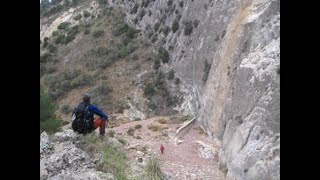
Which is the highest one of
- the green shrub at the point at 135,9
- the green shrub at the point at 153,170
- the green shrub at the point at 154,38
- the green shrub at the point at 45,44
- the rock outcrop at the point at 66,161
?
the green shrub at the point at 135,9

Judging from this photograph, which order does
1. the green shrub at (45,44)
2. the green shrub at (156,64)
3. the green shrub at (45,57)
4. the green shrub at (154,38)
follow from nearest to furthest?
the green shrub at (156,64) → the green shrub at (154,38) → the green shrub at (45,57) → the green shrub at (45,44)

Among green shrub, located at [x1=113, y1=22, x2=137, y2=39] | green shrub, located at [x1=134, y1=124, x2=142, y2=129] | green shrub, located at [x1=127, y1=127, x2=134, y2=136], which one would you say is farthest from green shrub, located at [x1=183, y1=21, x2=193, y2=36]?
green shrub, located at [x1=127, y1=127, x2=134, y2=136]

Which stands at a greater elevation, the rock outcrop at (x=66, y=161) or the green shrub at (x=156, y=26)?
the green shrub at (x=156, y=26)

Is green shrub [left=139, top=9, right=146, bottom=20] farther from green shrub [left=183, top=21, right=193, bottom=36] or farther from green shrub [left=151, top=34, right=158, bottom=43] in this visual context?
green shrub [left=183, top=21, right=193, bottom=36]

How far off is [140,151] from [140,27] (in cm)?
1710

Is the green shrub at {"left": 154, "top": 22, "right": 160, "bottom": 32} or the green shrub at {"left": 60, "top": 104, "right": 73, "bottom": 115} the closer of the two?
the green shrub at {"left": 60, "top": 104, "right": 73, "bottom": 115}

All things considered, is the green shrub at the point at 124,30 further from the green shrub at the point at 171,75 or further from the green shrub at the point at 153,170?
the green shrub at the point at 153,170

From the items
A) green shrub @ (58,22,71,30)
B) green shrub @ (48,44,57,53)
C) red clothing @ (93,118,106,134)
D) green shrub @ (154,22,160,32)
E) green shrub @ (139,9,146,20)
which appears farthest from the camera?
green shrub @ (58,22,71,30)

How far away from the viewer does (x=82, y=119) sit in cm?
1143

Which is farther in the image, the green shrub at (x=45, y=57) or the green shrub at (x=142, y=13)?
the green shrub at (x=45, y=57)

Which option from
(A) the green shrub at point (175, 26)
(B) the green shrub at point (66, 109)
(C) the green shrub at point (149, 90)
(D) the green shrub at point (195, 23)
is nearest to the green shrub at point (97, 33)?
(A) the green shrub at point (175, 26)

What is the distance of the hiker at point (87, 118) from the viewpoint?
1116 cm

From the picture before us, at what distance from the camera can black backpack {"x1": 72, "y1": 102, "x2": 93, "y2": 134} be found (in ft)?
36.7

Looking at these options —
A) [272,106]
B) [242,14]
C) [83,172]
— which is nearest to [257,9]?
[242,14]
